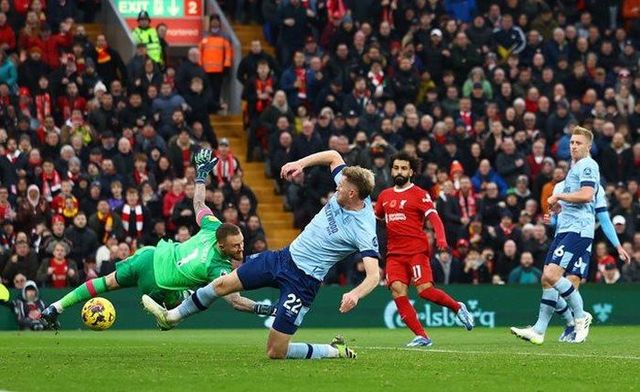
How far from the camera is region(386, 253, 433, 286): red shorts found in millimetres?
19562

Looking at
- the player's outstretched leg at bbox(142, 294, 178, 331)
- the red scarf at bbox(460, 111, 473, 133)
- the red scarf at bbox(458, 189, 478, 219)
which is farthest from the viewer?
the red scarf at bbox(460, 111, 473, 133)

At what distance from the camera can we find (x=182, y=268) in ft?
57.7

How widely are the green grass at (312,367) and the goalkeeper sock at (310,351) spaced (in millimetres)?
312

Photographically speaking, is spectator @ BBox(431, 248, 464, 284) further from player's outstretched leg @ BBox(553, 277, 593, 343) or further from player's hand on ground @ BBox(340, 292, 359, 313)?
player's hand on ground @ BBox(340, 292, 359, 313)

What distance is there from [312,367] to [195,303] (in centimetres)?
166

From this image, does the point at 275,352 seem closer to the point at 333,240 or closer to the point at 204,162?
the point at 333,240

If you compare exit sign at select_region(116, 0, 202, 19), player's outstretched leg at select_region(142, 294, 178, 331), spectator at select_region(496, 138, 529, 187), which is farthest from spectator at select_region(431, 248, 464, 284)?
player's outstretched leg at select_region(142, 294, 178, 331)

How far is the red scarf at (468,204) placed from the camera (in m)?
30.0

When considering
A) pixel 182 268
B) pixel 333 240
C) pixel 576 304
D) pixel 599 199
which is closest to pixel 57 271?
pixel 182 268

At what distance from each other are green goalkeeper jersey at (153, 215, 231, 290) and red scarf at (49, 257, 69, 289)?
30.3 feet

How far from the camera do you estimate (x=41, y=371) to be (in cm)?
1405

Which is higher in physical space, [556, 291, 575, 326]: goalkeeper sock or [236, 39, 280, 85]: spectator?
[236, 39, 280, 85]: spectator

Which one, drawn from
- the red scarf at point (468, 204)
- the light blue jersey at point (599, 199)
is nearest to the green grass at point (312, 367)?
the light blue jersey at point (599, 199)

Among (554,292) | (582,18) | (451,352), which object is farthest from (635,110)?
(451,352)
